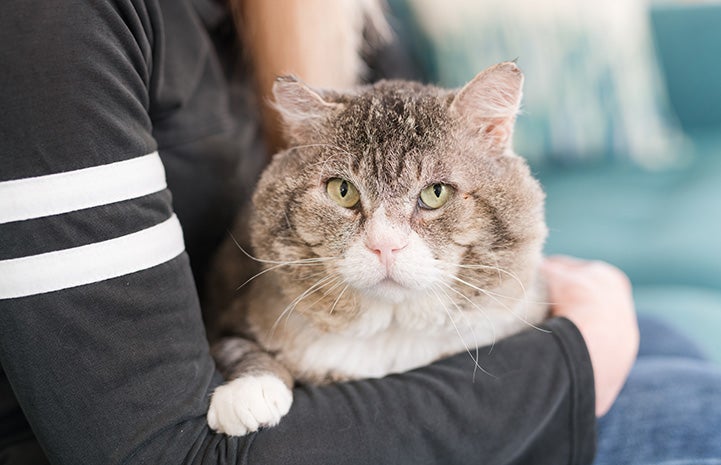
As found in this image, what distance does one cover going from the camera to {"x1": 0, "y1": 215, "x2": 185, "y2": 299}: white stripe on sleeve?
77 cm

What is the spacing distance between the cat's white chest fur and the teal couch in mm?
881

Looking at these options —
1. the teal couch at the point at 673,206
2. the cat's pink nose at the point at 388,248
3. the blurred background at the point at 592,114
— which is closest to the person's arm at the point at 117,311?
the cat's pink nose at the point at 388,248

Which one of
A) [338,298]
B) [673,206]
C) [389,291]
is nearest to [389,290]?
[389,291]

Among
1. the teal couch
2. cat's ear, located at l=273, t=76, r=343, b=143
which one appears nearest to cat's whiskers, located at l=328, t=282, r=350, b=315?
cat's ear, located at l=273, t=76, r=343, b=143

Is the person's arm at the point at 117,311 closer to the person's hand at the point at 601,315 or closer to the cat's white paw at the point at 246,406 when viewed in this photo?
the cat's white paw at the point at 246,406

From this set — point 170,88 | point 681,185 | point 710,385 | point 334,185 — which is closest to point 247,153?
point 170,88

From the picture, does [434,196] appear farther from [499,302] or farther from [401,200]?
[499,302]

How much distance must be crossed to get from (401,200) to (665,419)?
0.67 metres

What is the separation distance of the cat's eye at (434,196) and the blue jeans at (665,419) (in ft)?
1.88

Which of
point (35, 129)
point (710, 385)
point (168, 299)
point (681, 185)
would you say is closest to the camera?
point (35, 129)

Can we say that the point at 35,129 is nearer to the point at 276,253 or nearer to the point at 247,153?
the point at 276,253

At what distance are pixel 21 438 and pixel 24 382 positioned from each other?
303 millimetres

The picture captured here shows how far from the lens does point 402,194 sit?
3.21 ft

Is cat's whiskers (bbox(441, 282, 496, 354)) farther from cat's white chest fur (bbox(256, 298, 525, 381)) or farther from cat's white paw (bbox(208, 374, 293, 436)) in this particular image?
cat's white paw (bbox(208, 374, 293, 436))
